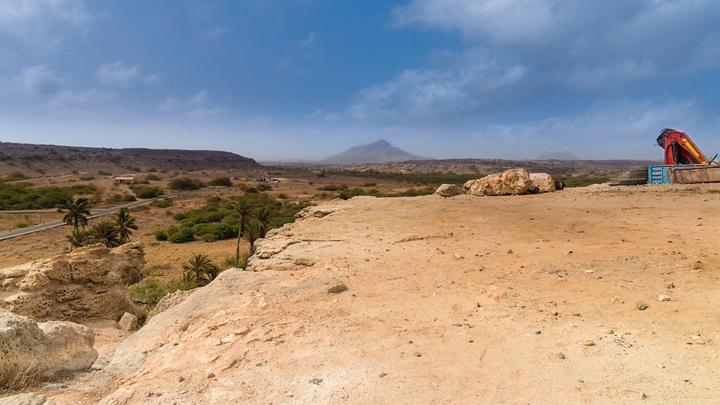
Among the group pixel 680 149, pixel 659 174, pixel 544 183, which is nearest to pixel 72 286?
pixel 544 183

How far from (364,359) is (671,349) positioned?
10.2 ft

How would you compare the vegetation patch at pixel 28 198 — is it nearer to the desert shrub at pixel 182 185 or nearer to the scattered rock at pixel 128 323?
the desert shrub at pixel 182 185

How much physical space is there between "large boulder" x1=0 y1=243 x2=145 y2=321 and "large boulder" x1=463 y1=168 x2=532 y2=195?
46.7 ft

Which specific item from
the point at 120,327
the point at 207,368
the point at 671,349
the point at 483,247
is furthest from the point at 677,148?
the point at 120,327

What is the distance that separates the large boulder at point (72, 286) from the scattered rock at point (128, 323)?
2.61 feet

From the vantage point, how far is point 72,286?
8109 mm

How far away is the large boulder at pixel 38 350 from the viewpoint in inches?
144

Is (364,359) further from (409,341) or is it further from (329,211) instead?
(329,211)

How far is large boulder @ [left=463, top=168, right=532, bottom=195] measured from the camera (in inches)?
634

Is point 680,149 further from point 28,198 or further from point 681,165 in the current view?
point 28,198

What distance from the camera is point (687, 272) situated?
5.48 meters

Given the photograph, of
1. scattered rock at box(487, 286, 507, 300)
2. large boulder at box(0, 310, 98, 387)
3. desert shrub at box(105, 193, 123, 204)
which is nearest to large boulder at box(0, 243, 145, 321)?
large boulder at box(0, 310, 98, 387)

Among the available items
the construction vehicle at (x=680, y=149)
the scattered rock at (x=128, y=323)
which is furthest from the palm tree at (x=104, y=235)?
the construction vehicle at (x=680, y=149)

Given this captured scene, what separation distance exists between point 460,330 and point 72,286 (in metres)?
8.69
